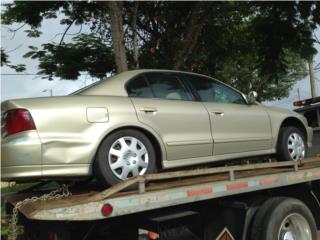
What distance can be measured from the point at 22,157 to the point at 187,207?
1664 millimetres

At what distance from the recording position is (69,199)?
425 centimetres

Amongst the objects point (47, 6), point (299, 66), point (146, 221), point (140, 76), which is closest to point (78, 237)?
point (146, 221)

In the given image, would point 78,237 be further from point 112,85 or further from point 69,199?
point 112,85

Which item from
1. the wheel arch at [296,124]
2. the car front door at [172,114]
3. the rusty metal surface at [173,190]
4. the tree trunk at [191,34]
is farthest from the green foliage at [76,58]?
the rusty metal surface at [173,190]

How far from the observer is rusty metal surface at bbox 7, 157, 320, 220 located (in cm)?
388

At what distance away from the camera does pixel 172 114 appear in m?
5.16

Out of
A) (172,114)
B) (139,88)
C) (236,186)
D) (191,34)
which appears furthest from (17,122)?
(191,34)

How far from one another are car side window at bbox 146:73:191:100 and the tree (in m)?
3.08

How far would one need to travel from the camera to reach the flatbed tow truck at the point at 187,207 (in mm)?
4129

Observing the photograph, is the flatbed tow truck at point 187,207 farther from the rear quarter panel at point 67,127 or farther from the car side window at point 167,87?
the car side window at point 167,87

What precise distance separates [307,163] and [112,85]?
102 inches

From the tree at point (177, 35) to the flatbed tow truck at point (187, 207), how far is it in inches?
154

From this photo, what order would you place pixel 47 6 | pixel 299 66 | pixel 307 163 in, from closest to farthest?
1. pixel 307 163
2. pixel 47 6
3. pixel 299 66

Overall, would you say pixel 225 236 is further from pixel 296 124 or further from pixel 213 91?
pixel 296 124
